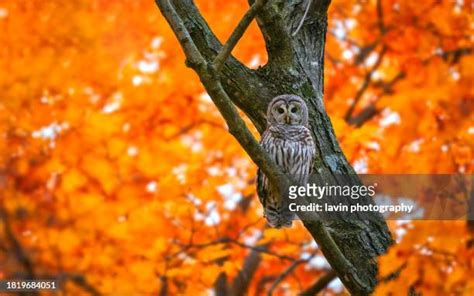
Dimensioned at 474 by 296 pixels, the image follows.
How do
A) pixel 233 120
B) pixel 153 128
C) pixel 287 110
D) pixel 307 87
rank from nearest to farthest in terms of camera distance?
pixel 233 120 < pixel 287 110 < pixel 307 87 < pixel 153 128

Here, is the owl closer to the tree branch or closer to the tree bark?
the tree bark

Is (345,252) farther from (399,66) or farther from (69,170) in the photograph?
(69,170)

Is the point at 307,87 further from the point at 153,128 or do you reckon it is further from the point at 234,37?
the point at 153,128

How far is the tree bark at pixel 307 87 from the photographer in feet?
12.0

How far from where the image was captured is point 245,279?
654 cm

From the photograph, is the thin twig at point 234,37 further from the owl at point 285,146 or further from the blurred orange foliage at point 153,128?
the blurred orange foliage at point 153,128

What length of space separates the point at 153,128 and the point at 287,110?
15.6ft

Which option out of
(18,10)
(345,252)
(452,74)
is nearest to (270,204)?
(345,252)

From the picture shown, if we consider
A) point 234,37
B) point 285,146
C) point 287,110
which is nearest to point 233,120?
point 234,37

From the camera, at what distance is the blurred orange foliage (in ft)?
20.8

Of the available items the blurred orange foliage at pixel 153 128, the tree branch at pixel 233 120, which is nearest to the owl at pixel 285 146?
the tree branch at pixel 233 120

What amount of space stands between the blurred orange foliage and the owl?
180 cm

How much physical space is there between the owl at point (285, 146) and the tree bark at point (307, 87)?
5cm

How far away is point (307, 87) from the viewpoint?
4031mm
